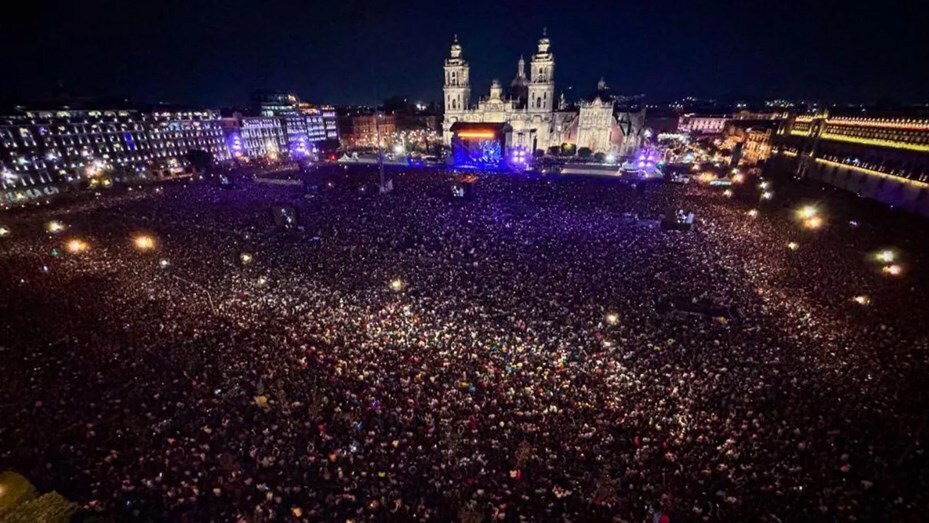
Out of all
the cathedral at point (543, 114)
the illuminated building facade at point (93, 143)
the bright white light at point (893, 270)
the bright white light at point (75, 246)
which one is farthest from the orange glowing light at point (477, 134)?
the bright white light at point (893, 270)

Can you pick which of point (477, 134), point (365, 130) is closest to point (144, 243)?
point (477, 134)

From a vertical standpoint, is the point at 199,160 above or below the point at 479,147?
below

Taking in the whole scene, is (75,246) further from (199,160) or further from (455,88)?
(455,88)

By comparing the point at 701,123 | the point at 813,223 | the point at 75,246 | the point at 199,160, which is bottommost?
the point at 75,246

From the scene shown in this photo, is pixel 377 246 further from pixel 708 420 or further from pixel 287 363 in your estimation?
pixel 708 420

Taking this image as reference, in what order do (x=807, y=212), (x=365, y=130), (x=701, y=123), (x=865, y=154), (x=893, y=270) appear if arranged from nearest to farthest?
(x=893, y=270) < (x=807, y=212) < (x=865, y=154) < (x=365, y=130) < (x=701, y=123)

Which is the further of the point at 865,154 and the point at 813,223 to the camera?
the point at 865,154

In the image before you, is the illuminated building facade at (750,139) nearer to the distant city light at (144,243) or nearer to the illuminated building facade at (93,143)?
the distant city light at (144,243)
